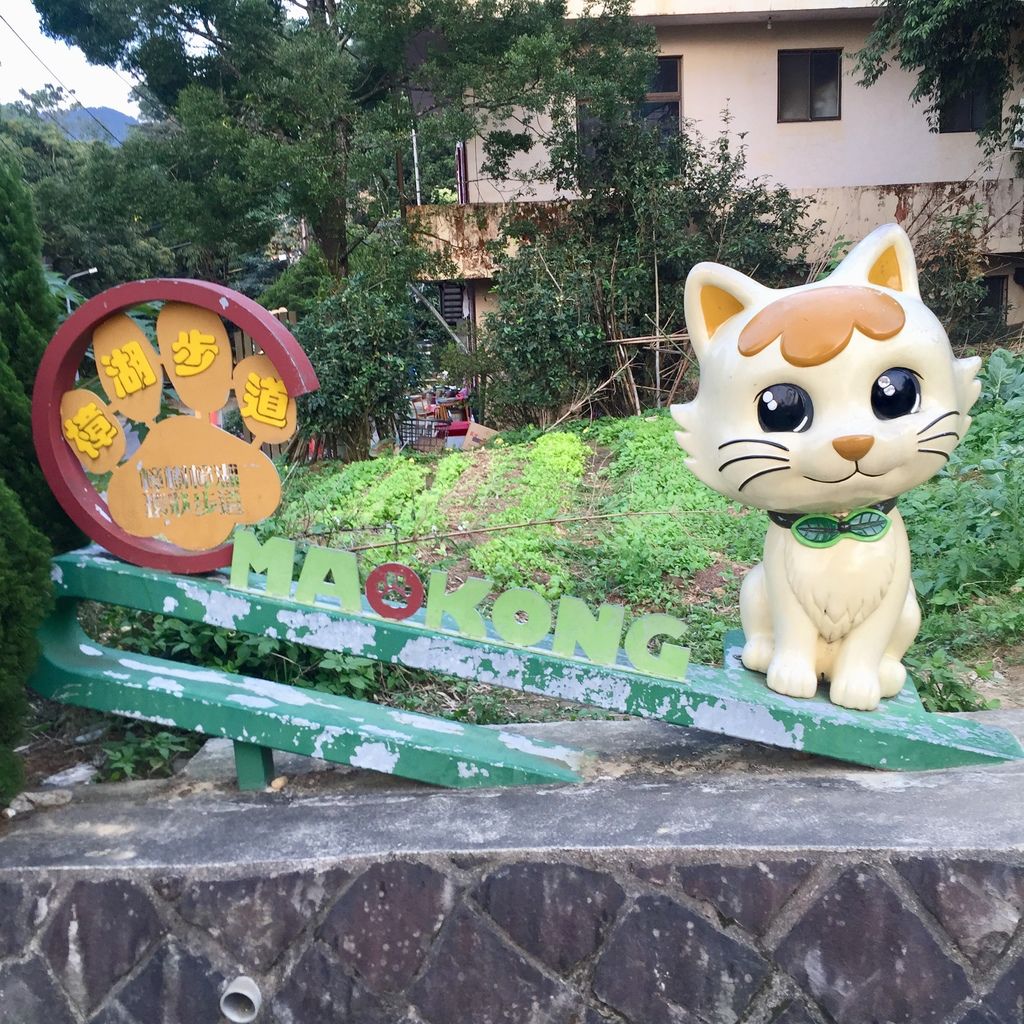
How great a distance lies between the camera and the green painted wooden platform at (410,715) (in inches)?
95.0

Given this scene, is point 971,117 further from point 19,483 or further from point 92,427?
point 19,483

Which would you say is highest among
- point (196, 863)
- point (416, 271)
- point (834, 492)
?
point (416, 271)

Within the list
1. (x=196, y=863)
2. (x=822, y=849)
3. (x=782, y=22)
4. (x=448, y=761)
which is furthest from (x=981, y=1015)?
(x=782, y=22)

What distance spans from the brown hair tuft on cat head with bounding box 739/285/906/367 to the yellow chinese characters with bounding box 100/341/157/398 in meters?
1.60

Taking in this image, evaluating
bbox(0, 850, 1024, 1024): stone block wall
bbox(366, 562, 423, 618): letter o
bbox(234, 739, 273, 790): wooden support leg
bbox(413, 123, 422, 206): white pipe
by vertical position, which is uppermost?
bbox(413, 123, 422, 206): white pipe

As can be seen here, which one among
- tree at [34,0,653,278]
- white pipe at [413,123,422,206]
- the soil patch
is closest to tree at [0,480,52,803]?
the soil patch

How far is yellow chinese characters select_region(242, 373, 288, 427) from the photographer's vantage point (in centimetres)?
240

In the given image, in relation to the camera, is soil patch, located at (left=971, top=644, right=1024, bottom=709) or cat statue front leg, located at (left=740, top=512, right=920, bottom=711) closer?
cat statue front leg, located at (left=740, top=512, right=920, bottom=711)

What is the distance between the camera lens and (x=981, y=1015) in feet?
6.45

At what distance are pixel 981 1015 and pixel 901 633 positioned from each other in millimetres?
957

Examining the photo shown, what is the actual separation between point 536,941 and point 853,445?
4.55 feet

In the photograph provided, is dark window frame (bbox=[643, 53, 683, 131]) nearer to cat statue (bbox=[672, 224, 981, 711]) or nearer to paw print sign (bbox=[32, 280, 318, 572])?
cat statue (bbox=[672, 224, 981, 711])

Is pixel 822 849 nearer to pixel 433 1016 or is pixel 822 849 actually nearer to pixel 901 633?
pixel 901 633

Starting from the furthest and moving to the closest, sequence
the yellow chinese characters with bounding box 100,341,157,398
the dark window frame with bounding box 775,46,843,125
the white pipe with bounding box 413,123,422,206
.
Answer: the dark window frame with bounding box 775,46,843,125
the white pipe with bounding box 413,123,422,206
the yellow chinese characters with bounding box 100,341,157,398
